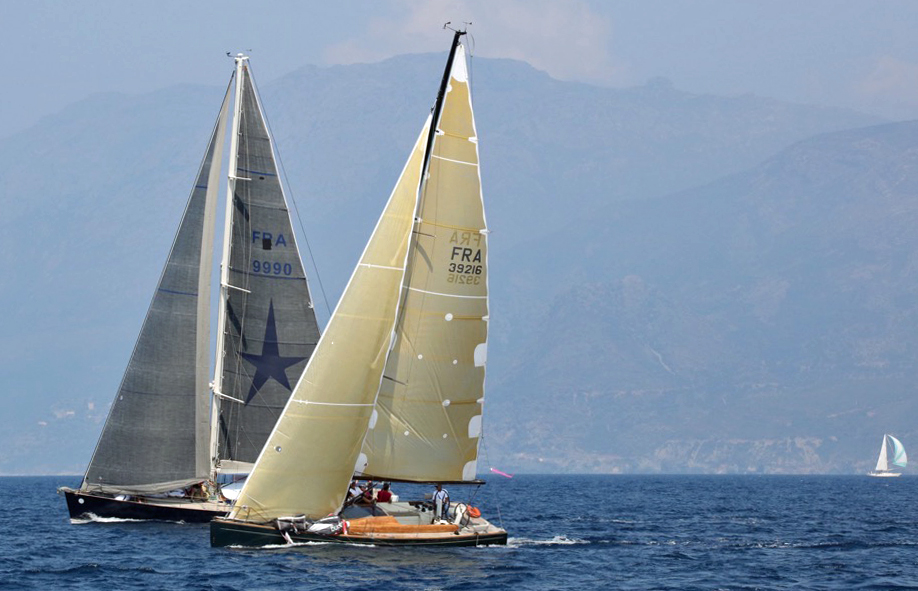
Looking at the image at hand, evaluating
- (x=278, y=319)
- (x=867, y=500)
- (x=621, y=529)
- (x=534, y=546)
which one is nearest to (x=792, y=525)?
(x=621, y=529)

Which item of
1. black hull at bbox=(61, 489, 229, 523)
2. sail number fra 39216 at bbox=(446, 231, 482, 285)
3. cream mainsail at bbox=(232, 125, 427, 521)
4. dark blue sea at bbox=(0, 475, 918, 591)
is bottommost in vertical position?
dark blue sea at bbox=(0, 475, 918, 591)

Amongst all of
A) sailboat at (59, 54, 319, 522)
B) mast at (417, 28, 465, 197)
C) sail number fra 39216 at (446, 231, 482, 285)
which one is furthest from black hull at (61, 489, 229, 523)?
mast at (417, 28, 465, 197)

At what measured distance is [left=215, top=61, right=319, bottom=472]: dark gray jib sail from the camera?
53.0 meters

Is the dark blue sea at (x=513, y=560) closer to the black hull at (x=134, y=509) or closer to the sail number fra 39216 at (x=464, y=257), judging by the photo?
the black hull at (x=134, y=509)

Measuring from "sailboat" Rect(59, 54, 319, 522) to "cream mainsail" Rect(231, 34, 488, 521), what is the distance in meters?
10.1

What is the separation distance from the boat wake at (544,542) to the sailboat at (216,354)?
31.4 ft

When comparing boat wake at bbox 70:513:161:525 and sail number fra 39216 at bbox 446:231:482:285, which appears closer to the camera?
sail number fra 39216 at bbox 446:231:482:285

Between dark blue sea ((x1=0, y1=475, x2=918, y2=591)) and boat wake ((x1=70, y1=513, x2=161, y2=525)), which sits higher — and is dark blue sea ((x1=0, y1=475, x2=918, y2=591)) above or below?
below

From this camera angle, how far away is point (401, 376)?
42625mm

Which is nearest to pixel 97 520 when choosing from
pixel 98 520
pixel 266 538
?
pixel 98 520

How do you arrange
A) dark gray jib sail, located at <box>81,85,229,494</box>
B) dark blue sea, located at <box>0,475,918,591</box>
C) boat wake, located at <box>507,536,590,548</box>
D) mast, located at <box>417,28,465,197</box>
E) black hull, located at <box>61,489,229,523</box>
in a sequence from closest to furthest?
1. dark blue sea, located at <box>0,475,918,591</box>
2. mast, located at <box>417,28,465,197</box>
3. boat wake, located at <box>507,536,590,548</box>
4. black hull, located at <box>61,489,229,523</box>
5. dark gray jib sail, located at <box>81,85,229,494</box>

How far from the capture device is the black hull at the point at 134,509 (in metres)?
Answer: 51.4

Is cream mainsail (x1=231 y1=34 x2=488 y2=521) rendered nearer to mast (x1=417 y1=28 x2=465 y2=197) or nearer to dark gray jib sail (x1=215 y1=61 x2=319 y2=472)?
mast (x1=417 y1=28 x2=465 y2=197)

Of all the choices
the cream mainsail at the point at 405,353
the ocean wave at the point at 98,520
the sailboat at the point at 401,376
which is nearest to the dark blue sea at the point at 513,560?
the ocean wave at the point at 98,520
